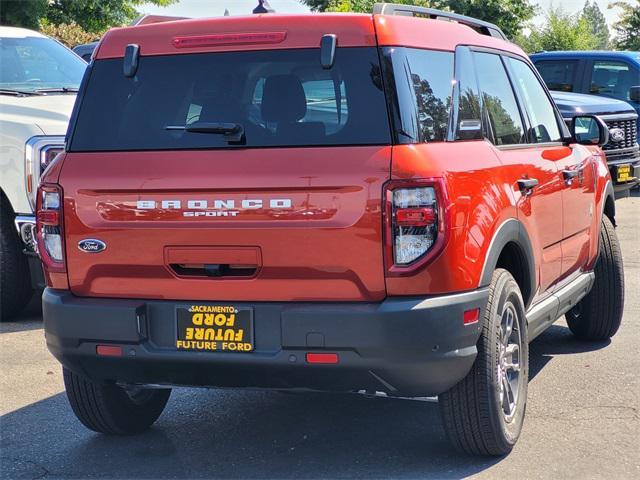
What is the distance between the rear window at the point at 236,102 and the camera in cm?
393

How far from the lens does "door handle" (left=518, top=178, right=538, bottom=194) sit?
15.3 ft

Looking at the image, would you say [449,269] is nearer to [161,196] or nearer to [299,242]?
[299,242]

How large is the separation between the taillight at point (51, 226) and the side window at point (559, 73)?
1150cm

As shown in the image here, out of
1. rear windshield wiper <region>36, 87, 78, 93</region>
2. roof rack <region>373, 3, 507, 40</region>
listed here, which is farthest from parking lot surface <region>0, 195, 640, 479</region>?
rear windshield wiper <region>36, 87, 78, 93</region>

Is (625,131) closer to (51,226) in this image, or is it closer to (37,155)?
(37,155)

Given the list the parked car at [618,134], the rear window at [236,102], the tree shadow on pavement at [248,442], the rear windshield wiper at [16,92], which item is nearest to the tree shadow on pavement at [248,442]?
the tree shadow on pavement at [248,442]

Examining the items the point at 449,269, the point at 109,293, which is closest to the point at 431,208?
the point at 449,269

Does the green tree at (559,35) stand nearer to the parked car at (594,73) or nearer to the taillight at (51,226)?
the parked car at (594,73)

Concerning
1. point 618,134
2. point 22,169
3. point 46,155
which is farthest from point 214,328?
point 618,134

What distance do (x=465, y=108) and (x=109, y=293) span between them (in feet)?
5.54

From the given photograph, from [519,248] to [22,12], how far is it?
88.2ft

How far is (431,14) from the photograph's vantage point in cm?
472

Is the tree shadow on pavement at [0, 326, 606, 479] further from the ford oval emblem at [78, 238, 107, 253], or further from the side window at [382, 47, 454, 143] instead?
the side window at [382, 47, 454, 143]

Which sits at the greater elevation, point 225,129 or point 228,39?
point 228,39
